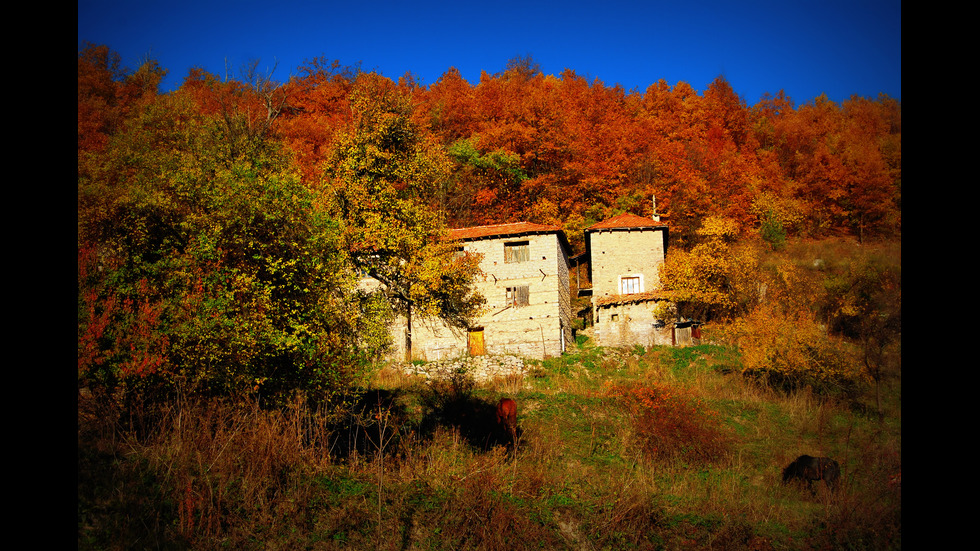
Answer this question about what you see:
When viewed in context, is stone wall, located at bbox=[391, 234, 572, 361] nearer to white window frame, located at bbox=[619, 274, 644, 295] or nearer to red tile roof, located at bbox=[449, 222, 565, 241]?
red tile roof, located at bbox=[449, 222, 565, 241]

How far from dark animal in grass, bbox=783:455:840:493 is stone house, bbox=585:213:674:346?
16.7m

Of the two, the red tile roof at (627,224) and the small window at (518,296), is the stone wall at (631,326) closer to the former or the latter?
the red tile roof at (627,224)

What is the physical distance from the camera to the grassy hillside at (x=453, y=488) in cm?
810

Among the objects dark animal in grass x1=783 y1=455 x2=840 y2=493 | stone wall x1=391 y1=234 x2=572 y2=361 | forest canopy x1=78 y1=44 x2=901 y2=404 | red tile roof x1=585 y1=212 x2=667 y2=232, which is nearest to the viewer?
forest canopy x1=78 y1=44 x2=901 y2=404

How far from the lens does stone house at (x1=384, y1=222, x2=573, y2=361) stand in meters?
27.1

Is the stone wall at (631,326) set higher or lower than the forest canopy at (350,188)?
lower

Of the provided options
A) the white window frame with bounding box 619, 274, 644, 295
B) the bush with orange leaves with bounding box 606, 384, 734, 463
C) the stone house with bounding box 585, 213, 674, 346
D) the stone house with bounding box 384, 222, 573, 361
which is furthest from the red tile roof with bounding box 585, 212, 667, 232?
the bush with orange leaves with bounding box 606, 384, 734, 463

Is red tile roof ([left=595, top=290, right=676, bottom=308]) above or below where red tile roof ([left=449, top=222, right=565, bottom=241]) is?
below

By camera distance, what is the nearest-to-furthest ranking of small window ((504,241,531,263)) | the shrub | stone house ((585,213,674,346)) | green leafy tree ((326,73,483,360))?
green leafy tree ((326,73,483,360)) < the shrub < small window ((504,241,531,263)) < stone house ((585,213,674,346))

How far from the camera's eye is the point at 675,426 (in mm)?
15875

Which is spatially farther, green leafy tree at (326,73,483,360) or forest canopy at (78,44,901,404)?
green leafy tree at (326,73,483,360)

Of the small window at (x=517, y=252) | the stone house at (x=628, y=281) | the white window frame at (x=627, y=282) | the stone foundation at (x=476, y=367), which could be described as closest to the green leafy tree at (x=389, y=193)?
the stone foundation at (x=476, y=367)

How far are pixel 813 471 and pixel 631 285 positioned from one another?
19283mm

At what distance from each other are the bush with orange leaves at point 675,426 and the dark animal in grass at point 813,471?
1826 mm
